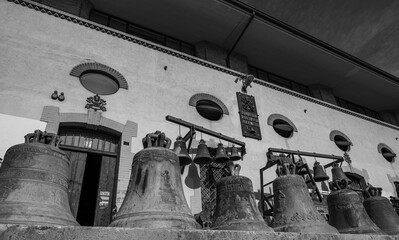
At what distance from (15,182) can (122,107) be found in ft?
13.2

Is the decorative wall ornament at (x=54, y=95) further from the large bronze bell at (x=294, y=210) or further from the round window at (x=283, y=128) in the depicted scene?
the round window at (x=283, y=128)

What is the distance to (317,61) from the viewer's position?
1259 cm

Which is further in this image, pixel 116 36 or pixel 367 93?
pixel 367 93

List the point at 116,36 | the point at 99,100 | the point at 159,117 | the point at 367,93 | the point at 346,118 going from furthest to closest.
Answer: the point at 367,93
the point at 346,118
the point at 116,36
the point at 159,117
the point at 99,100

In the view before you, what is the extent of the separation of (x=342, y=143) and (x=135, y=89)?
28.2 ft

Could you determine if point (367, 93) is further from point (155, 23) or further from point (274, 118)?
point (155, 23)

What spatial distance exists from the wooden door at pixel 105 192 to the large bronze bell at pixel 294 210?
3483 millimetres

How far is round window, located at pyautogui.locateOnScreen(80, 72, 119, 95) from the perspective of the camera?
696cm

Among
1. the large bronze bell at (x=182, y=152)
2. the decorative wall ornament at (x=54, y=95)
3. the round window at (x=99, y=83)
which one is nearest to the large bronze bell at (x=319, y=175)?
the large bronze bell at (x=182, y=152)

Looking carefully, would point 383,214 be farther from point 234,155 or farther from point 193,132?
point 193,132

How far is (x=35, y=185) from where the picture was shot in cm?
313

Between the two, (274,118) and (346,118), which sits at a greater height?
(346,118)

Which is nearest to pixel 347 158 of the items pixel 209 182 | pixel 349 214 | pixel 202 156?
pixel 209 182

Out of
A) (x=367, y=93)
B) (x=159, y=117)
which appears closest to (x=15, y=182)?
(x=159, y=117)
